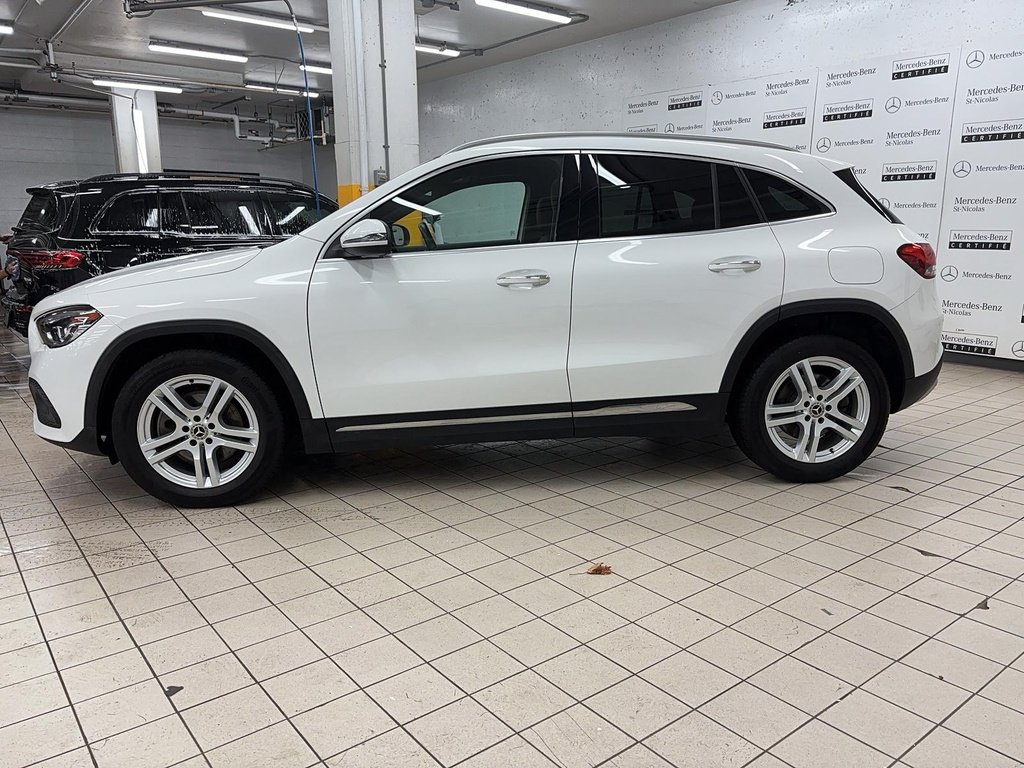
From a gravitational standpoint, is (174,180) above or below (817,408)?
above

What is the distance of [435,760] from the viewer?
1924mm

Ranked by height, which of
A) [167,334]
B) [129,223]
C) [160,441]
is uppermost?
[129,223]

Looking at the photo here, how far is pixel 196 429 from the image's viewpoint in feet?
11.5

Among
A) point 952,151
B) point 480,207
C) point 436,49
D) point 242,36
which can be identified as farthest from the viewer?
point 436,49

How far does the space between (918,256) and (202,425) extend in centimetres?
350

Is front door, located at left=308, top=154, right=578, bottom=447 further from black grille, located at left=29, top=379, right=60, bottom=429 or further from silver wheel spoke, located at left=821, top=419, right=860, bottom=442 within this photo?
silver wheel spoke, located at left=821, top=419, right=860, bottom=442

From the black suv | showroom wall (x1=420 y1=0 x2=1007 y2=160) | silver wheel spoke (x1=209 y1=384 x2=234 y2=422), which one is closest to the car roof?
the black suv

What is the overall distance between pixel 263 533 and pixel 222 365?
2.59 ft

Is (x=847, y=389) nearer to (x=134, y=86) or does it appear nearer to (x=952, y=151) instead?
(x=952, y=151)

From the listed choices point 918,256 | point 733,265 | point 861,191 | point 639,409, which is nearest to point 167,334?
point 639,409

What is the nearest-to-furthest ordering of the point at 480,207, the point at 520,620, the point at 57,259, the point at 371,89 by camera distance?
1. the point at 520,620
2. the point at 480,207
3. the point at 57,259
4. the point at 371,89

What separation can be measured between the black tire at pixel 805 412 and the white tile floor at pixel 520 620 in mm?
134

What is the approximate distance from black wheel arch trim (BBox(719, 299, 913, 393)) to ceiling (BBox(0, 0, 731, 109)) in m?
6.79

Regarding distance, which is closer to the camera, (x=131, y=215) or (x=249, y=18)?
(x=131, y=215)
